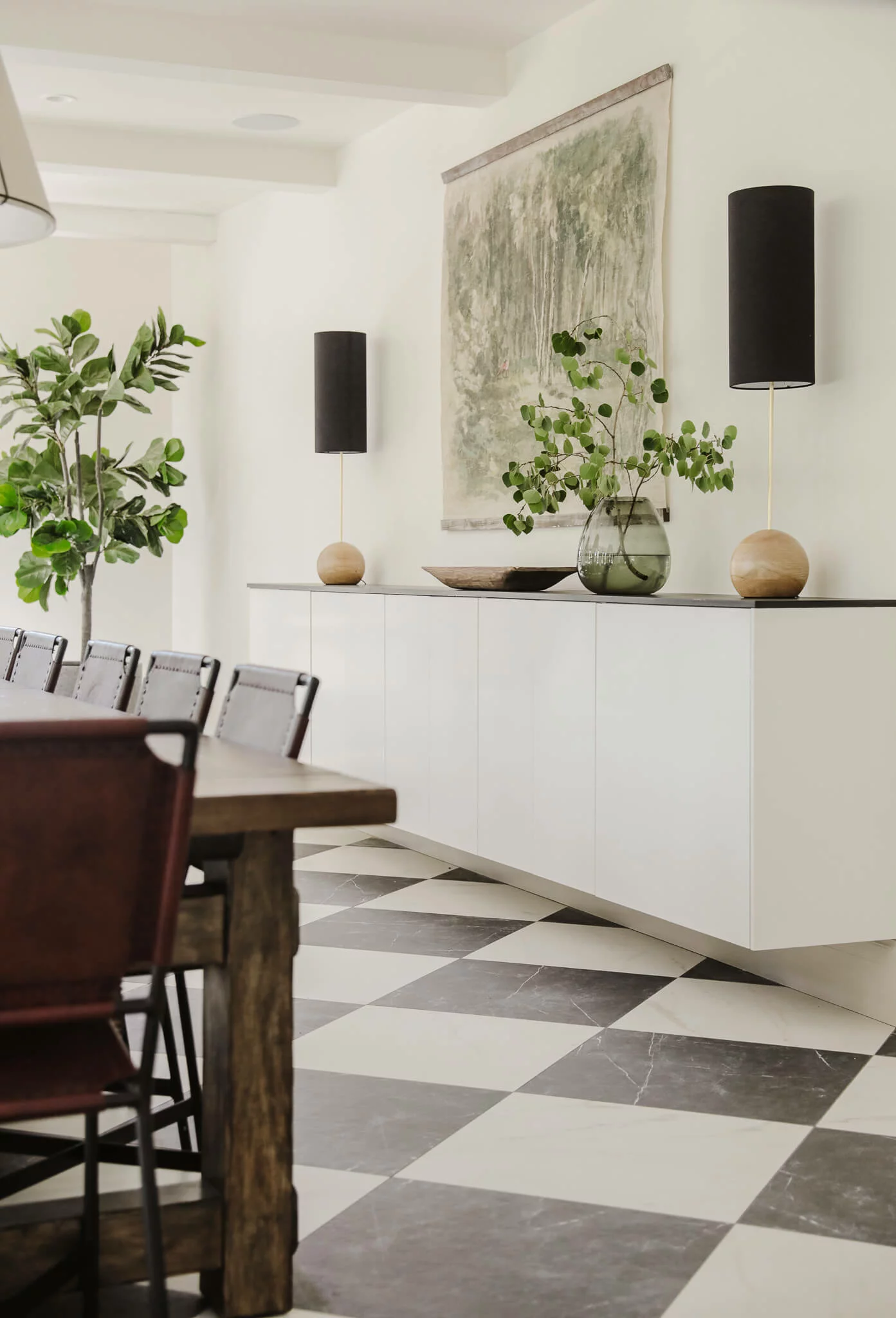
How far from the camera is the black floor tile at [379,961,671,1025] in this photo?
3.56 metres

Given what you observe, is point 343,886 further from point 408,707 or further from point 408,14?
point 408,14

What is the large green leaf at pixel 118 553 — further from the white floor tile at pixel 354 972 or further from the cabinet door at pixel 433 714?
the white floor tile at pixel 354 972

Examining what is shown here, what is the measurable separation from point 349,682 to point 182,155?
2590 mm

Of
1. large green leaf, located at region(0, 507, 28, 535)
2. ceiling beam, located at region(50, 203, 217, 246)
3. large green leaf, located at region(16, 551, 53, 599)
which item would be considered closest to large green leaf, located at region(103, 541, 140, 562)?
large green leaf, located at region(16, 551, 53, 599)

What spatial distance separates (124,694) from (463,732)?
1516 mm

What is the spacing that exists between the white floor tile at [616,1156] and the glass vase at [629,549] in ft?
4.79

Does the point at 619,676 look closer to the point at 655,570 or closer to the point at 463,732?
the point at 655,570

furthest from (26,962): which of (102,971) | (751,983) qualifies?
(751,983)

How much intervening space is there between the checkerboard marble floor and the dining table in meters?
0.11

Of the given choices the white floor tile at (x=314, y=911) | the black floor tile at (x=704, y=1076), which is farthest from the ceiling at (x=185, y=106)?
the black floor tile at (x=704, y=1076)

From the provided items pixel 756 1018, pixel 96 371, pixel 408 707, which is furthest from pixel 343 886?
pixel 96 371

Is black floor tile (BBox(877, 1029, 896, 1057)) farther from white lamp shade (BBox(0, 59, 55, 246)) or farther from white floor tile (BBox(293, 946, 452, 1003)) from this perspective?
white lamp shade (BBox(0, 59, 55, 246))

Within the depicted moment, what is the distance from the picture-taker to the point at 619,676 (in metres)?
3.73

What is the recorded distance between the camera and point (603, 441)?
445 centimetres
